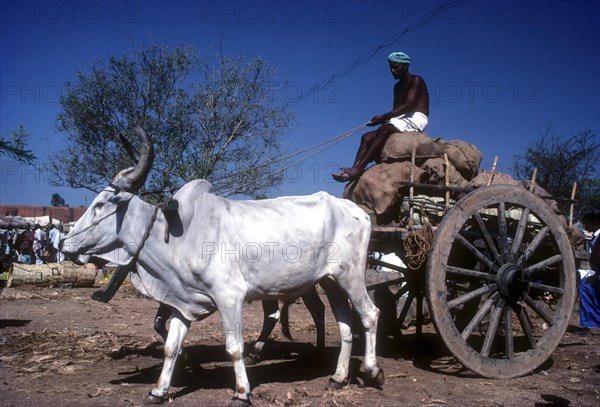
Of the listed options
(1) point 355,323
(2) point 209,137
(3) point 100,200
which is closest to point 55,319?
(1) point 355,323

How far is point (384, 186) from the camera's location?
6.56m

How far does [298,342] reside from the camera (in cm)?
873

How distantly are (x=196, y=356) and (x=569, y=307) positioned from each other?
4783mm

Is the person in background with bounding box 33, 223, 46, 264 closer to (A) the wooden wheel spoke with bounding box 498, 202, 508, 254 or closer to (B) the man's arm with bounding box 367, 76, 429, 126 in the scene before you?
(B) the man's arm with bounding box 367, 76, 429, 126

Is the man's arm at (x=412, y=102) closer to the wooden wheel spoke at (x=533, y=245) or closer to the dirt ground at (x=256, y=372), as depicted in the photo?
the wooden wheel spoke at (x=533, y=245)

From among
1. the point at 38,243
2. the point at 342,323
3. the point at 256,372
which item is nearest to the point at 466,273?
the point at 342,323

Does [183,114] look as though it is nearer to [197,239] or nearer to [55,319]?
[55,319]

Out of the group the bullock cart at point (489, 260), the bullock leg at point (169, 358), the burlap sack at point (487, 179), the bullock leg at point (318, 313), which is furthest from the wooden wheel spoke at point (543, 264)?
the bullock leg at point (169, 358)

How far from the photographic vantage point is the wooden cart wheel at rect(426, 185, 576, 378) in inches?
232

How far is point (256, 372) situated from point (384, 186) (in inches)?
107

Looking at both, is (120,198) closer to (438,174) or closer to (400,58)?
(438,174)

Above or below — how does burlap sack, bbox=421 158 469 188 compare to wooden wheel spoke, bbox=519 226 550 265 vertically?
above

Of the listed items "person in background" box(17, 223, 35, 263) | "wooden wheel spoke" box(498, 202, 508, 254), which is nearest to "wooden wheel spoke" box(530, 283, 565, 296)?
"wooden wheel spoke" box(498, 202, 508, 254)

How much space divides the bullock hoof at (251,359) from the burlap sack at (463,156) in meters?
3.64
